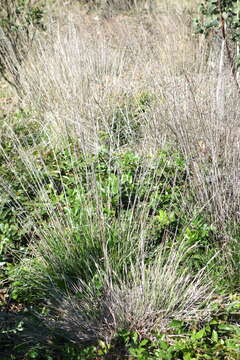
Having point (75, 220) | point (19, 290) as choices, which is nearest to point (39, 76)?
point (75, 220)

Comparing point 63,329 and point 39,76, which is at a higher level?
point 39,76

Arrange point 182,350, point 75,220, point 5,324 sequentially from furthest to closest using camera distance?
point 75,220 → point 5,324 → point 182,350

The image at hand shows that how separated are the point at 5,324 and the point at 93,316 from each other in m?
0.44

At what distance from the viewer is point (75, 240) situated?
230 centimetres

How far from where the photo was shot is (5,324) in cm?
201

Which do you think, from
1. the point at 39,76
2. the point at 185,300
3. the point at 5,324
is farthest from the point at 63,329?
the point at 39,76

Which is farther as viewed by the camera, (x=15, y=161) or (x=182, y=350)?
(x=15, y=161)

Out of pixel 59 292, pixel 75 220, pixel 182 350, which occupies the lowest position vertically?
pixel 182 350

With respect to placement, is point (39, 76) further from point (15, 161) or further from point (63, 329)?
point (63, 329)

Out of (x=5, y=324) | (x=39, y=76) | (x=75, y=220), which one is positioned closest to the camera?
(x=5, y=324)

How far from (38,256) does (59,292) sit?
0.29 meters

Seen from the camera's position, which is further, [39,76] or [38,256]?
[39,76]

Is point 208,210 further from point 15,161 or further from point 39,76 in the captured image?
point 39,76

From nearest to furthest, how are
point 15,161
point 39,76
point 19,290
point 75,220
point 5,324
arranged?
point 5,324, point 19,290, point 75,220, point 15,161, point 39,76
